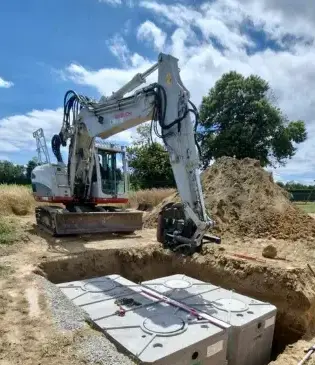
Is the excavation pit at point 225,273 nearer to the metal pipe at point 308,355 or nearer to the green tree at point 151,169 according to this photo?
the metal pipe at point 308,355

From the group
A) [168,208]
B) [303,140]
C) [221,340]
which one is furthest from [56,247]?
[303,140]

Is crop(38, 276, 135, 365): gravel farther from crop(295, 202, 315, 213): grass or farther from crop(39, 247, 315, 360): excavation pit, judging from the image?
crop(295, 202, 315, 213): grass

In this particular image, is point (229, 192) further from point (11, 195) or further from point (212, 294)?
point (11, 195)

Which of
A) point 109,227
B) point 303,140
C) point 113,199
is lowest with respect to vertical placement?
point 109,227

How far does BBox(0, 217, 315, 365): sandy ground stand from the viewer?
3084 mm

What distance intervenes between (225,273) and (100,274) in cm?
278

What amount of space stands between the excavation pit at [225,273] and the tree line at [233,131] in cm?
1679

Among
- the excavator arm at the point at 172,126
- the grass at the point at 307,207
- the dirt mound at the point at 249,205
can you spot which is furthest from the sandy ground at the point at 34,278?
→ the grass at the point at 307,207

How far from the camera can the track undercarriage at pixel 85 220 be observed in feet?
27.1

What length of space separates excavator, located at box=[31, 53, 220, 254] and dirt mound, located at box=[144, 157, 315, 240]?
9.67 ft

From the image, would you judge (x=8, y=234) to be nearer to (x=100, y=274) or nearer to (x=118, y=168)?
(x=100, y=274)

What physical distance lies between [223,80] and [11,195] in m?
19.8

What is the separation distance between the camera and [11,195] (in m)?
12.6

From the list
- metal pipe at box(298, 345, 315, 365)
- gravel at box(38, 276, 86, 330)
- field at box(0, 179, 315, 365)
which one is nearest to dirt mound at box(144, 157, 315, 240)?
field at box(0, 179, 315, 365)
